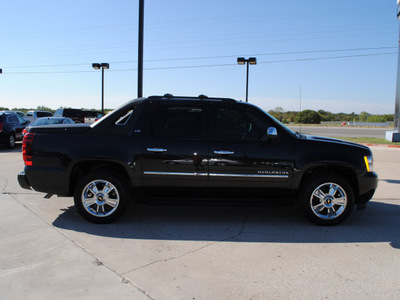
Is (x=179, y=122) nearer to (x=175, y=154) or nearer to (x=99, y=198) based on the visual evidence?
(x=175, y=154)

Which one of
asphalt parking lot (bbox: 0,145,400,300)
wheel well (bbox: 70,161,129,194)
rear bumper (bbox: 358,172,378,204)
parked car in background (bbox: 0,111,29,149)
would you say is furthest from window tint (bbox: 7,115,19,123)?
rear bumper (bbox: 358,172,378,204)

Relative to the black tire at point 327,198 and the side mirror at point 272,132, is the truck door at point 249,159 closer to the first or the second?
the side mirror at point 272,132

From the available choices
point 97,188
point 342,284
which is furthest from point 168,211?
point 342,284

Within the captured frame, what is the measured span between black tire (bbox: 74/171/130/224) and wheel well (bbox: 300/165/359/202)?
106 inches

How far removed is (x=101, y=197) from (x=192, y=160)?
1426 mm

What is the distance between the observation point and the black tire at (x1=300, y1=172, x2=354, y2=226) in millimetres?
4871

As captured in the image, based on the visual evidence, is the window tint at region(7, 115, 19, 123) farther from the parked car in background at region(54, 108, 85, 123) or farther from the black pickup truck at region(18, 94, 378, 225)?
the black pickup truck at region(18, 94, 378, 225)

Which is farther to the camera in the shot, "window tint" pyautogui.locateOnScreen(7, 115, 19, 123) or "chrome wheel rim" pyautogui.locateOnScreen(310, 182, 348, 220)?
"window tint" pyautogui.locateOnScreen(7, 115, 19, 123)

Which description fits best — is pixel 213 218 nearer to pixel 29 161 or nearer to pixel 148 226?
pixel 148 226

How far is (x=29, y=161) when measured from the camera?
4895mm

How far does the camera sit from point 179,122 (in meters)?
4.96

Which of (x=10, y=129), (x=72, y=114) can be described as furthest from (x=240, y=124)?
(x=72, y=114)

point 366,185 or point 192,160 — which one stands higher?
point 192,160

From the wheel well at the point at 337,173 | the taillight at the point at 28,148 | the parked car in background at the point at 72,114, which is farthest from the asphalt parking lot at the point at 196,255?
the parked car in background at the point at 72,114
